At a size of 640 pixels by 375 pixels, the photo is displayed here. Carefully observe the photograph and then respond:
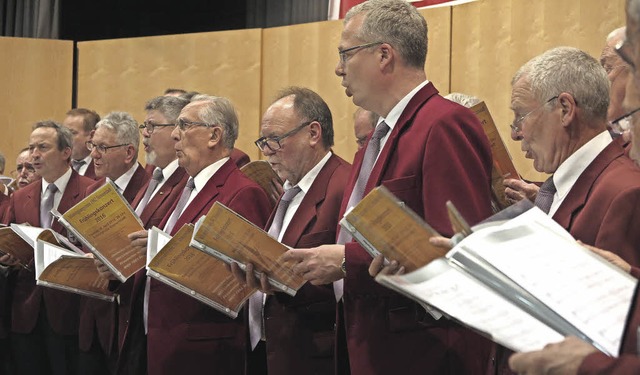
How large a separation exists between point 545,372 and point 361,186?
133cm

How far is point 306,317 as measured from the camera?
3266 millimetres

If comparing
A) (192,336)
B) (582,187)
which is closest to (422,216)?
(582,187)

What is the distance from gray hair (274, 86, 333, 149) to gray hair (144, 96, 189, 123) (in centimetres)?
103

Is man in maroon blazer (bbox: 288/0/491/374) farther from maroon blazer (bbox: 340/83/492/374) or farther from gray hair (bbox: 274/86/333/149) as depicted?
gray hair (bbox: 274/86/333/149)

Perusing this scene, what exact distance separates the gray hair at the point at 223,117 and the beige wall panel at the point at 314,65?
240 cm

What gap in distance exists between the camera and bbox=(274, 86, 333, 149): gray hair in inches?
143

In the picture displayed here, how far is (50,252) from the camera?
3.98m

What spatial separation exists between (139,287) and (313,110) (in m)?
1.03

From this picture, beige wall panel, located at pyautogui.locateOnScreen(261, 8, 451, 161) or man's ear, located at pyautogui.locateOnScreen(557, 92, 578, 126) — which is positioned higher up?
beige wall panel, located at pyautogui.locateOnScreen(261, 8, 451, 161)

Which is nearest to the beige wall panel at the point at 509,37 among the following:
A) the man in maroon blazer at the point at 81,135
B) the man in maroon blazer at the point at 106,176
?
the man in maroon blazer at the point at 106,176

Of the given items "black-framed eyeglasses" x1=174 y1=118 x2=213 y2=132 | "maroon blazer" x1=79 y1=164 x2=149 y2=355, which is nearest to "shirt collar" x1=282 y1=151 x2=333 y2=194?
"black-framed eyeglasses" x1=174 y1=118 x2=213 y2=132

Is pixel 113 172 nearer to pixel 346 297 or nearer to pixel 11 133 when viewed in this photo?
pixel 346 297

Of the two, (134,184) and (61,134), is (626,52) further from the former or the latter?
(61,134)

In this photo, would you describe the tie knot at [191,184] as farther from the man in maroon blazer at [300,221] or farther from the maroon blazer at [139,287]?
the man in maroon blazer at [300,221]
